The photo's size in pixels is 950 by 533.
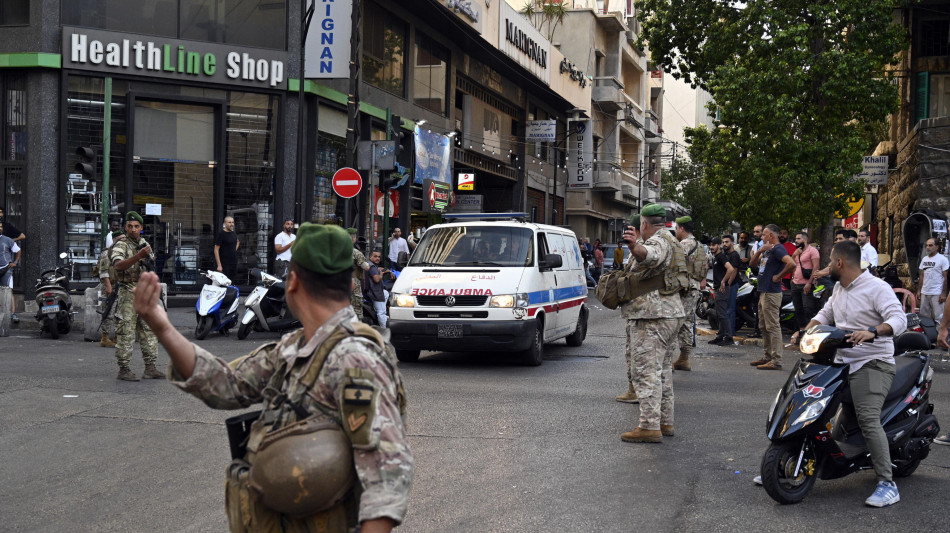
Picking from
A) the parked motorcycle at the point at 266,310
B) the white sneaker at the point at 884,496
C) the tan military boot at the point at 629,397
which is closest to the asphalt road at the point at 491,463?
the white sneaker at the point at 884,496

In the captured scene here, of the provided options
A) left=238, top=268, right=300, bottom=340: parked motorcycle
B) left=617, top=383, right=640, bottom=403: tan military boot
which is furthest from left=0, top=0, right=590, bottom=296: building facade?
left=617, top=383, right=640, bottom=403: tan military boot

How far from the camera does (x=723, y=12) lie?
2448cm

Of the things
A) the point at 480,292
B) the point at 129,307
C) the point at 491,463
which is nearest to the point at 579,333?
the point at 480,292

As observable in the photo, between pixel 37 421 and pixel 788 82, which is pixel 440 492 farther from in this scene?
pixel 788 82

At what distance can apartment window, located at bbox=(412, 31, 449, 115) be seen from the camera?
1174 inches

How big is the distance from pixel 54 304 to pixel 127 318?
197 inches

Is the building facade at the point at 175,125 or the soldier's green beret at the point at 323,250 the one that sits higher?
the building facade at the point at 175,125

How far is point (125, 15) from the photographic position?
20469 millimetres

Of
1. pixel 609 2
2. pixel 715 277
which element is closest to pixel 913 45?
pixel 715 277

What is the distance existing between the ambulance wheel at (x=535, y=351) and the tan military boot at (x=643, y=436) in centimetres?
457

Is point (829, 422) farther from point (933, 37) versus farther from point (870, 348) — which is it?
point (933, 37)

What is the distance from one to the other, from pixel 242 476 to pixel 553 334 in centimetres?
1097

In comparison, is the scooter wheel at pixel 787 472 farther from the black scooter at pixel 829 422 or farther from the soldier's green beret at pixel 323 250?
the soldier's green beret at pixel 323 250

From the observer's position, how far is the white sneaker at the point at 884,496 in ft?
19.7
